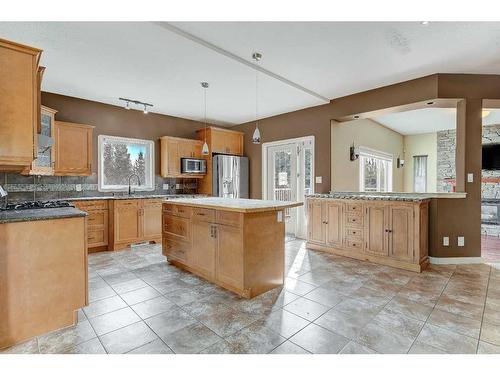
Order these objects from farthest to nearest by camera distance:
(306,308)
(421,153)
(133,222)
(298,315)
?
(421,153) < (133,222) < (306,308) < (298,315)

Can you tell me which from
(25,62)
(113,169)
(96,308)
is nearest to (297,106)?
A: (113,169)

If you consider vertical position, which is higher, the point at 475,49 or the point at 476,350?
the point at 475,49

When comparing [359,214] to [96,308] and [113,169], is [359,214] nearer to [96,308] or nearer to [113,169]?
[96,308]

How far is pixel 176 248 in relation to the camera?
340 centimetres

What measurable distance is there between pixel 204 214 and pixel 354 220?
230 cm

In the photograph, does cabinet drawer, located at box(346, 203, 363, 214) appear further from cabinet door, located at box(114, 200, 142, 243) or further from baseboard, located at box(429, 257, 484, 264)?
cabinet door, located at box(114, 200, 142, 243)

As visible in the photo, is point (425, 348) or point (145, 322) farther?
point (145, 322)

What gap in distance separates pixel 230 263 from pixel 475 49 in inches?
139

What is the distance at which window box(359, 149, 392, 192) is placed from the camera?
5.95m

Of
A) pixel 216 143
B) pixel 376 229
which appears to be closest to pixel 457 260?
pixel 376 229

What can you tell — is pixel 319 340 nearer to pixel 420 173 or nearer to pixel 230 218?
pixel 230 218

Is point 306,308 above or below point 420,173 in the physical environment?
below

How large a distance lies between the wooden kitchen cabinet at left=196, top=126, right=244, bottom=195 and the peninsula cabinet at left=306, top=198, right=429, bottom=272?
2399mm

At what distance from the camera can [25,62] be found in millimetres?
1959
